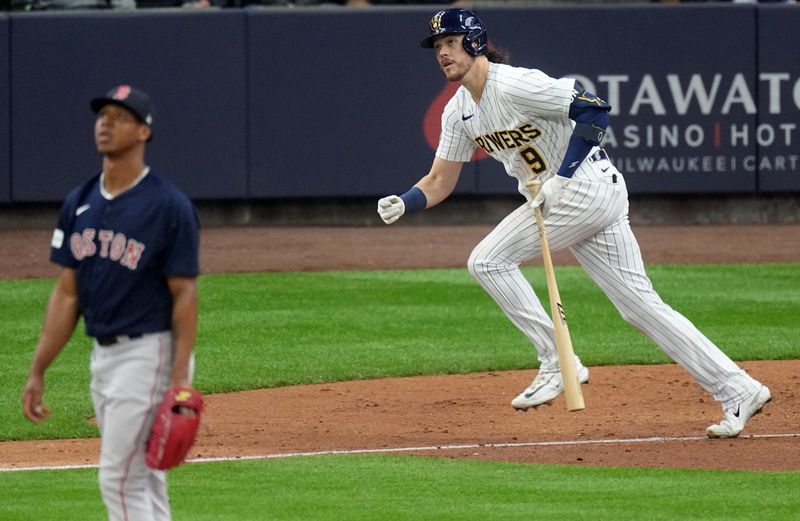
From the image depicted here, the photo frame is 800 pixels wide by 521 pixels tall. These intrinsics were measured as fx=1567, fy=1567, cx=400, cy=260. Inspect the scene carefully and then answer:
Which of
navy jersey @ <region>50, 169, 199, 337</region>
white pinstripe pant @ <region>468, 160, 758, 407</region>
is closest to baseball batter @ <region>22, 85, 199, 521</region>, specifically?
navy jersey @ <region>50, 169, 199, 337</region>

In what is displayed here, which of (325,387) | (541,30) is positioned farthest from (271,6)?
(325,387)

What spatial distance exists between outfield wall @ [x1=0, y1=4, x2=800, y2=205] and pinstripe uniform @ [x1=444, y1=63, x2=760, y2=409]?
31.5ft

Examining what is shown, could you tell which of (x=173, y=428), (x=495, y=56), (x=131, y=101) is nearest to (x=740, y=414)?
(x=495, y=56)

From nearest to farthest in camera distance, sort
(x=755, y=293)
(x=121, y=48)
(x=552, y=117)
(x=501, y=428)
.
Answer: (x=552, y=117) < (x=501, y=428) < (x=755, y=293) < (x=121, y=48)

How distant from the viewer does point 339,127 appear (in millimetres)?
17688

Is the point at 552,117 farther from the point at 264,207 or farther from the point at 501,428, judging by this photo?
the point at 264,207

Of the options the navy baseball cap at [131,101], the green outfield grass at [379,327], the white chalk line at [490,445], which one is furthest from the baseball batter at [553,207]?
the navy baseball cap at [131,101]

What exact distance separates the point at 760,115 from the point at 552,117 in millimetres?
10662

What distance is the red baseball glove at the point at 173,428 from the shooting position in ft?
15.4

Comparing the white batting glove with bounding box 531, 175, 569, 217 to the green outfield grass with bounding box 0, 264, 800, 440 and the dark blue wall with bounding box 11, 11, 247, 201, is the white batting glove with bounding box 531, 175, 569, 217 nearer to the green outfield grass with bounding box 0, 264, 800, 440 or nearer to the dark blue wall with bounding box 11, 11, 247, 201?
the green outfield grass with bounding box 0, 264, 800, 440

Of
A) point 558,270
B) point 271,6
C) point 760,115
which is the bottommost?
point 558,270

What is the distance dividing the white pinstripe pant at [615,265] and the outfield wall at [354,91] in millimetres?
9738

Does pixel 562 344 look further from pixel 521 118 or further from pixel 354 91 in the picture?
pixel 354 91

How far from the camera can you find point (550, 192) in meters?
7.64
